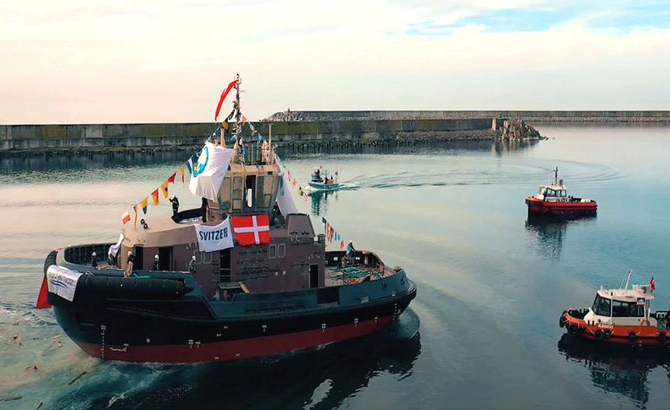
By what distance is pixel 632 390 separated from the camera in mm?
23547

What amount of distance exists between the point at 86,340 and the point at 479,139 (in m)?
123

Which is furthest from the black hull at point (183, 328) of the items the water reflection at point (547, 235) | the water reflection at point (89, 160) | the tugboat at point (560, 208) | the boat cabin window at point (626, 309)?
the water reflection at point (89, 160)

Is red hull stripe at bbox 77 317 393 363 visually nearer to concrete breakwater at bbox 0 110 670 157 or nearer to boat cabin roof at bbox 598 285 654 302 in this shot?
boat cabin roof at bbox 598 285 654 302

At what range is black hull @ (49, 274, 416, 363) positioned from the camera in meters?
22.8

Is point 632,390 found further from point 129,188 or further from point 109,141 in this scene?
point 109,141

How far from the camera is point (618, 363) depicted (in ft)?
83.8

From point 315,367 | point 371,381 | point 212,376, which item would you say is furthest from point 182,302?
point 371,381

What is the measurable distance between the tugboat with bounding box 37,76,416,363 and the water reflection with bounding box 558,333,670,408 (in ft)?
Answer: 20.7

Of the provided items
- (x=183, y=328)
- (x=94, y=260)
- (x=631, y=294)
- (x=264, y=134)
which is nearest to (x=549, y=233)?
(x=631, y=294)

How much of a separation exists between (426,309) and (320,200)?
3137 centimetres

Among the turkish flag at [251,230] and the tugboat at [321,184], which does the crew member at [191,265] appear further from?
the tugboat at [321,184]

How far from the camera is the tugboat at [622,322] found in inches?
1043

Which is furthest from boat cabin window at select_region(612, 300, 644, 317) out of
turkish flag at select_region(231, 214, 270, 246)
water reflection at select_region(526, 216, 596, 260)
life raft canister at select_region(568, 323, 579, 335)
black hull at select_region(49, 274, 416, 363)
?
water reflection at select_region(526, 216, 596, 260)

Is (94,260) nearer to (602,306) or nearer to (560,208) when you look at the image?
(602,306)
